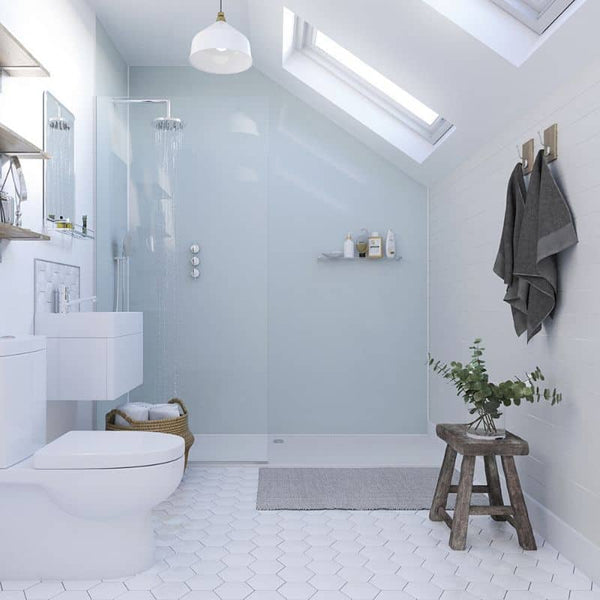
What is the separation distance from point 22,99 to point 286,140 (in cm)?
213

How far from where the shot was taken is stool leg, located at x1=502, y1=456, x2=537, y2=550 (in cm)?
247

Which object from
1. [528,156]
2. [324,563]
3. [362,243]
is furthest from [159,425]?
[528,156]

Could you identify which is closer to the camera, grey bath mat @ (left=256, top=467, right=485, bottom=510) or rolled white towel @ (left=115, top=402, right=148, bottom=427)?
grey bath mat @ (left=256, top=467, right=485, bottom=510)

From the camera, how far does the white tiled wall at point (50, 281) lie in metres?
2.89

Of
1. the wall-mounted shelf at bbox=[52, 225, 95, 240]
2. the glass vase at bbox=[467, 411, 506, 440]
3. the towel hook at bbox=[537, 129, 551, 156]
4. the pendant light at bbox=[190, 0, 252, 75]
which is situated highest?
the pendant light at bbox=[190, 0, 252, 75]

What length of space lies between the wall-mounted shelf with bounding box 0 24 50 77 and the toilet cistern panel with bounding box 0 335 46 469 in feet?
3.53

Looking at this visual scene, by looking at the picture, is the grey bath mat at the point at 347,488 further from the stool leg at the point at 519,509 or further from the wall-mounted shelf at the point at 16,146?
the wall-mounted shelf at the point at 16,146

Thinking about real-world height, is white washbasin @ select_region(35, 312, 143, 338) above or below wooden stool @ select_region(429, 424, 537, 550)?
above

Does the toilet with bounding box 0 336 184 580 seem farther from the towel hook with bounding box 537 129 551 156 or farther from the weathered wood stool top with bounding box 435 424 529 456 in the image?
the towel hook with bounding box 537 129 551 156

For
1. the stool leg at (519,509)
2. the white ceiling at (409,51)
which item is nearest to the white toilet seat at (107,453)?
the stool leg at (519,509)

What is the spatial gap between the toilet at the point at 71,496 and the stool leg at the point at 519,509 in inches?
50.7

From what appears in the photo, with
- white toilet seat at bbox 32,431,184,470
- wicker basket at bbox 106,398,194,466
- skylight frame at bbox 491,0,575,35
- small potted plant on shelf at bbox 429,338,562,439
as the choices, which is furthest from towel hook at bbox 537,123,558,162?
wicker basket at bbox 106,398,194,466

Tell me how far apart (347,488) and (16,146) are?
2.27 metres

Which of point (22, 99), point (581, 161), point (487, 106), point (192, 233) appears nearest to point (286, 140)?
→ point (192, 233)
